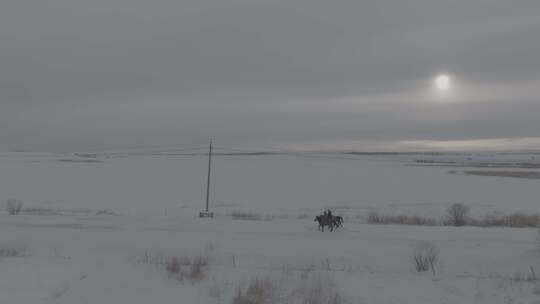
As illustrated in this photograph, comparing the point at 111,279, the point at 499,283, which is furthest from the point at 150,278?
the point at 499,283

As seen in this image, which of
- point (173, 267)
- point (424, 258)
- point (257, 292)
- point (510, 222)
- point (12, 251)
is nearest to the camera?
point (257, 292)

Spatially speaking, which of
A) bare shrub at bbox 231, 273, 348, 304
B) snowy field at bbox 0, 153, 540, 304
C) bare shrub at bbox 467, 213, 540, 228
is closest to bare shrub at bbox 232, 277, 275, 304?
bare shrub at bbox 231, 273, 348, 304

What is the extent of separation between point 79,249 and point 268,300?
8089 millimetres

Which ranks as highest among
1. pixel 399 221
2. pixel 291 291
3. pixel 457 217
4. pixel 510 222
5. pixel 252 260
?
pixel 457 217

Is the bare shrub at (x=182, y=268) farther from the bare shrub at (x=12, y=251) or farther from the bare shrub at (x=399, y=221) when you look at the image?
the bare shrub at (x=399, y=221)

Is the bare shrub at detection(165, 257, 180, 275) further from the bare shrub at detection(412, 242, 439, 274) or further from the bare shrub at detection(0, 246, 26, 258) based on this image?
the bare shrub at detection(412, 242, 439, 274)

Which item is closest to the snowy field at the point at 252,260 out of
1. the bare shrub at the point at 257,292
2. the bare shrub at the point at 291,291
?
the bare shrub at the point at 291,291

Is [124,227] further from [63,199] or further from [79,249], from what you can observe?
[63,199]

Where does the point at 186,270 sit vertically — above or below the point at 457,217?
below

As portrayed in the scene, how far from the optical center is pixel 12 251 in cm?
→ 1318

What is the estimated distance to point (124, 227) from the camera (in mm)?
19203

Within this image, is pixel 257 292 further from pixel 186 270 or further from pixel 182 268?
pixel 182 268

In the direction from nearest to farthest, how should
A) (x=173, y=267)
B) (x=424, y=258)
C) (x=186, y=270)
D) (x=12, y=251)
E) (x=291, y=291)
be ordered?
(x=291, y=291)
(x=186, y=270)
(x=173, y=267)
(x=424, y=258)
(x=12, y=251)

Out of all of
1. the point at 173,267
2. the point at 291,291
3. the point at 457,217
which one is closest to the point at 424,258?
the point at 291,291
